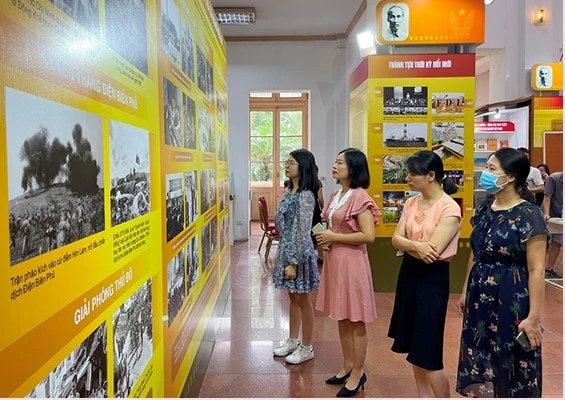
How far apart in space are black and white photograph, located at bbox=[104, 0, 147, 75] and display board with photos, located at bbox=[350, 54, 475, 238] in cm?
369

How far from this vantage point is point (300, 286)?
3135 mm

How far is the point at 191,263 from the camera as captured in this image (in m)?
2.54

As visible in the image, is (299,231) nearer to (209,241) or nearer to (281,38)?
(209,241)

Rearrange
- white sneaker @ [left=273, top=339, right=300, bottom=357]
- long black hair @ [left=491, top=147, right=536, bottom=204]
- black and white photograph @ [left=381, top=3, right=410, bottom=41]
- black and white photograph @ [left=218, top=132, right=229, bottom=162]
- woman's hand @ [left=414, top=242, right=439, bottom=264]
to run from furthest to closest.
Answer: black and white photograph @ [left=381, top=3, right=410, bottom=41] → black and white photograph @ [left=218, top=132, right=229, bottom=162] → white sneaker @ [left=273, top=339, right=300, bottom=357] → woman's hand @ [left=414, top=242, right=439, bottom=264] → long black hair @ [left=491, top=147, right=536, bottom=204]

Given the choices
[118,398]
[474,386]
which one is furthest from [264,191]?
[118,398]

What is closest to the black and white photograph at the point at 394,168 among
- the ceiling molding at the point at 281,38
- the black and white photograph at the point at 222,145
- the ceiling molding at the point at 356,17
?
the black and white photograph at the point at 222,145

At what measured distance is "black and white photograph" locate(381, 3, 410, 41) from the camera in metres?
4.95

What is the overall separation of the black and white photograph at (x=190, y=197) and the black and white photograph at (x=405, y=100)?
117 inches

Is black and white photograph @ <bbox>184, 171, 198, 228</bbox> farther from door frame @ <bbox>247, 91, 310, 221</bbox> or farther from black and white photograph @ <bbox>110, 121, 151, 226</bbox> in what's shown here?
door frame @ <bbox>247, 91, 310, 221</bbox>

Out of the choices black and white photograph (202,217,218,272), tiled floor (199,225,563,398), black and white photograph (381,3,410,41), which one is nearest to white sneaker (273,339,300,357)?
tiled floor (199,225,563,398)

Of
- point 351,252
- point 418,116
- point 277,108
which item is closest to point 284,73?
point 277,108

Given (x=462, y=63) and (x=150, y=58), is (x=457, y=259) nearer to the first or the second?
(x=462, y=63)

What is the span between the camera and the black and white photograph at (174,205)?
1.99 m

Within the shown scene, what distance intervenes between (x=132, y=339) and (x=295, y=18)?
7183 mm
